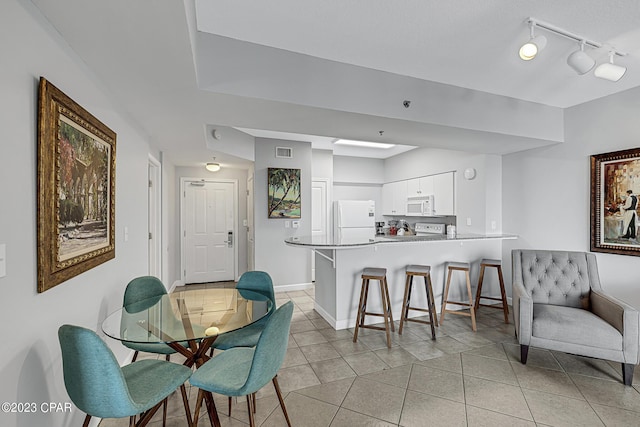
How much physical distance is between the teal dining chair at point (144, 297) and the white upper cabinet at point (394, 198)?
15.3ft

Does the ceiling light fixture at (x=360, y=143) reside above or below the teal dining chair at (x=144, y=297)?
above

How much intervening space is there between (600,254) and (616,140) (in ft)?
4.03

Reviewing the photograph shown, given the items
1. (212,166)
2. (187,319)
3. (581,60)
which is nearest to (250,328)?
(187,319)

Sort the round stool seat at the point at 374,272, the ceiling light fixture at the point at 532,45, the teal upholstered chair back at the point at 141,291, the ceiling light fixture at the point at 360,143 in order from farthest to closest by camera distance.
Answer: the ceiling light fixture at the point at 360,143 < the round stool seat at the point at 374,272 < the teal upholstered chair back at the point at 141,291 < the ceiling light fixture at the point at 532,45

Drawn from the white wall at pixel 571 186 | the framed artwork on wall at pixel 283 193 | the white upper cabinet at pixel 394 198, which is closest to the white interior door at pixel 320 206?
the framed artwork on wall at pixel 283 193

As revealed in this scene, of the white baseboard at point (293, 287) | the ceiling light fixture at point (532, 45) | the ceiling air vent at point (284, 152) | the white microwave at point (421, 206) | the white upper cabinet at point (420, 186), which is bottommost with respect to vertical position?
the white baseboard at point (293, 287)

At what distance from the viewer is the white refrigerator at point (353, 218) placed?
560 centimetres

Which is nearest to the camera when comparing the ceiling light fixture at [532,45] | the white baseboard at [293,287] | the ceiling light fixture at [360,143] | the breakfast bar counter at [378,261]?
the ceiling light fixture at [532,45]

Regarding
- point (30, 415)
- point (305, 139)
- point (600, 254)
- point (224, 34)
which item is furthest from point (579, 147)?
point (30, 415)

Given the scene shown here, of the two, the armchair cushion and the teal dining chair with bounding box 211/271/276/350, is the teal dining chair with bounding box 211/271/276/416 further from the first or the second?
the armchair cushion

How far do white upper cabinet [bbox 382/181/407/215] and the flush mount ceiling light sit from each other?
364cm

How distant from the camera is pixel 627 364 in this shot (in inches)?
89.9

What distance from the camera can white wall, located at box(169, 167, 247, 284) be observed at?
204 inches

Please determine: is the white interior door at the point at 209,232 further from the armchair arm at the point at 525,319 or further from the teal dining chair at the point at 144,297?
the armchair arm at the point at 525,319
